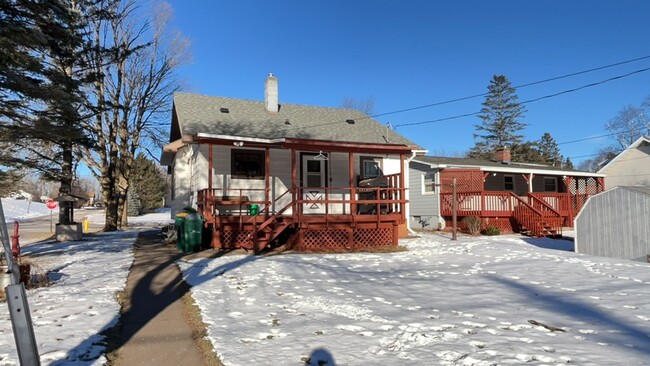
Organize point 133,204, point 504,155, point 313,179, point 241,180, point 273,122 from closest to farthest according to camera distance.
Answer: point 241,180 < point 313,179 < point 273,122 < point 504,155 < point 133,204

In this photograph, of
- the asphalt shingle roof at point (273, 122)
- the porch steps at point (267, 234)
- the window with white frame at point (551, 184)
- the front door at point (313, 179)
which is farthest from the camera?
the window with white frame at point (551, 184)

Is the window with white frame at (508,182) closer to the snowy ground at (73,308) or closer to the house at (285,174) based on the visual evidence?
the house at (285,174)

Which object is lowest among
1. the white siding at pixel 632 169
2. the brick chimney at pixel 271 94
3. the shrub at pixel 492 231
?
the shrub at pixel 492 231

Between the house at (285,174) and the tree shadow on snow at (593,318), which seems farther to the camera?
the house at (285,174)

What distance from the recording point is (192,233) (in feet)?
39.7

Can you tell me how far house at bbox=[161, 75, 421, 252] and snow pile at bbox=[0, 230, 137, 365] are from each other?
3.45 m

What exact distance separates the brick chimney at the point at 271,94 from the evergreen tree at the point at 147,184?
37825mm

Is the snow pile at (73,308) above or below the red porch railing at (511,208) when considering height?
below

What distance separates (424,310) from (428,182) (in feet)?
56.3

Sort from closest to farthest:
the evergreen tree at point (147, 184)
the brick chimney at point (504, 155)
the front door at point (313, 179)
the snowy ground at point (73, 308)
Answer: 1. the snowy ground at point (73, 308)
2. the front door at point (313, 179)
3. the brick chimney at point (504, 155)
4. the evergreen tree at point (147, 184)

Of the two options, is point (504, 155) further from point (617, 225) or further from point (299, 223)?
point (299, 223)

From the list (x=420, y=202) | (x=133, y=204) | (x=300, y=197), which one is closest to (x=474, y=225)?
(x=420, y=202)

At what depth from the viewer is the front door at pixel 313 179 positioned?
51.3 ft

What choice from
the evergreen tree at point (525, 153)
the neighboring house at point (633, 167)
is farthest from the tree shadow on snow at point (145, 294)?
the evergreen tree at point (525, 153)
